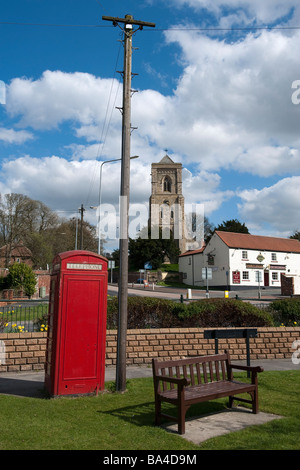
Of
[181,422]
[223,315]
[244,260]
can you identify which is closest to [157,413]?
[181,422]

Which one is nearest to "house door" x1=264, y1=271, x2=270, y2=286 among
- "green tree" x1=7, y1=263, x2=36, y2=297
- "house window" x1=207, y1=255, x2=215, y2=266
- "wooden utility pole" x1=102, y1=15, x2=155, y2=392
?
"house window" x1=207, y1=255, x2=215, y2=266

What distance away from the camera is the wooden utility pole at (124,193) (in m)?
7.24

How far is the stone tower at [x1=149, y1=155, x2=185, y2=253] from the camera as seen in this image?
4178 inches

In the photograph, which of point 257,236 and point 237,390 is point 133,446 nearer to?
point 237,390

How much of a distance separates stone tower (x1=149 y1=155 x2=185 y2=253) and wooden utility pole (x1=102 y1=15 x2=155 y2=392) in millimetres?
95037

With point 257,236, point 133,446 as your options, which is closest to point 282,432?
point 133,446

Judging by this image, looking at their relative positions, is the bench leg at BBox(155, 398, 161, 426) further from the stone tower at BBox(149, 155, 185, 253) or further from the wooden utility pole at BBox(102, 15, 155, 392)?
the stone tower at BBox(149, 155, 185, 253)

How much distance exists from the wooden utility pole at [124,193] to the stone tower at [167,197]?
95037 millimetres

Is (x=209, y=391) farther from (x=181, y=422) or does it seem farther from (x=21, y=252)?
(x=21, y=252)

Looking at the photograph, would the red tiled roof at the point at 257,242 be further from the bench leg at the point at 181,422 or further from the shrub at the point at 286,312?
the bench leg at the point at 181,422

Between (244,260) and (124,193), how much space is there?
166 ft

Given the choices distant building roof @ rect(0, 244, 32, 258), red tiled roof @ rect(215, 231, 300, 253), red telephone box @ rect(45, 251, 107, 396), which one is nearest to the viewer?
red telephone box @ rect(45, 251, 107, 396)

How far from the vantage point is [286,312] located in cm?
1275
